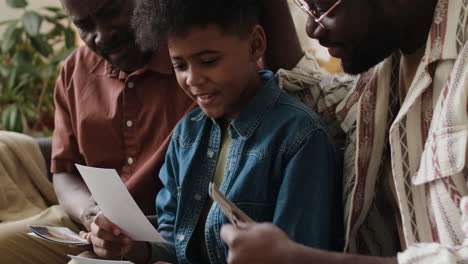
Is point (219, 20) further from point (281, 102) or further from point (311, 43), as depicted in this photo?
point (311, 43)

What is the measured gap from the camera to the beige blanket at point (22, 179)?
2.09 meters

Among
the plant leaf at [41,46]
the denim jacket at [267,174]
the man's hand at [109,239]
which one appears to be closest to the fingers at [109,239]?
the man's hand at [109,239]

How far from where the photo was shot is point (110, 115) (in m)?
1.79

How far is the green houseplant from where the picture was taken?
11.5 ft

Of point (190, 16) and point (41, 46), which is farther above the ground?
point (41, 46)

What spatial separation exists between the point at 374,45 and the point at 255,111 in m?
0.31

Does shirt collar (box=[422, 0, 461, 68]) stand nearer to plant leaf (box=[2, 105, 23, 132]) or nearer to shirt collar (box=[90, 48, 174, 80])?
shirt collar (box=[90, 48, 174, 80])

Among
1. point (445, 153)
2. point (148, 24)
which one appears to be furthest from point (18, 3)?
point (445, 153)

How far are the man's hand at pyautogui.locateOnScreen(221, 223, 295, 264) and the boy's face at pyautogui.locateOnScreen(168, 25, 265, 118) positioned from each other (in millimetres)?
414

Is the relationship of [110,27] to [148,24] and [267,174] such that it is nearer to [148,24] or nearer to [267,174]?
[148,24]

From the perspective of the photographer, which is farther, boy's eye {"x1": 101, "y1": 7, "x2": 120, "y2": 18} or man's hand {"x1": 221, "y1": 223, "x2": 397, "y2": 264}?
boy's eye {"x1": 101, "y1": 7, "x2": 120, "y2": 18}

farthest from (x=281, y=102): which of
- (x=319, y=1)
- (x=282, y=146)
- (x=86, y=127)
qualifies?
(x=86, y=127)

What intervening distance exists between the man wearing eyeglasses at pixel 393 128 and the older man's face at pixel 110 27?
459 mm

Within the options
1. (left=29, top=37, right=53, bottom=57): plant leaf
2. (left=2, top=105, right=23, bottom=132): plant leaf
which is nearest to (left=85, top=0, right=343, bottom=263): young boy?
(left=2, top=105, right=23, bottom=132): plant leaf
